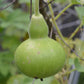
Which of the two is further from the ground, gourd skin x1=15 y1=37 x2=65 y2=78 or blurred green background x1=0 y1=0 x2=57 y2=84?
gourd skin x1=15 y1=37 x2=65 y2=78

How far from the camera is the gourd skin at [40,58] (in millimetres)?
658

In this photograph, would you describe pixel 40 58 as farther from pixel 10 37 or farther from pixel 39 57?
pixel 10 37

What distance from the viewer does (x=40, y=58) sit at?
0.65 meters

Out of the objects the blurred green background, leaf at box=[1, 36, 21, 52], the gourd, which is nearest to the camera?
the gourd

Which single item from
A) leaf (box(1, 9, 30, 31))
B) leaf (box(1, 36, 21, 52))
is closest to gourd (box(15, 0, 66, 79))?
leaf (box(1, 9, 30, 31))

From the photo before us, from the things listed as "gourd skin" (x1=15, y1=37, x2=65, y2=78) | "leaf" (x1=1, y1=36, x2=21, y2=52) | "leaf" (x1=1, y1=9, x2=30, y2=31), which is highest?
"gourd skin" (x1=15, y1=37, x2=65, y2=78)

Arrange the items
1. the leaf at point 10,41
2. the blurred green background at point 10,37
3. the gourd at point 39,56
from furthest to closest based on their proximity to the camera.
A: the leaf at point 10,41 → the blurred green background at point 10,37 → the gourd at point 39,56

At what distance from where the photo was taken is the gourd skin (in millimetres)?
658

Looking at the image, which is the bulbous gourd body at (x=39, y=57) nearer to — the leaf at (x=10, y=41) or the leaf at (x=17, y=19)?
the leaf at (x=17, y=19)

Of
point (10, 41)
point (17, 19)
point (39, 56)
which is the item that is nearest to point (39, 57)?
point (39, 56)

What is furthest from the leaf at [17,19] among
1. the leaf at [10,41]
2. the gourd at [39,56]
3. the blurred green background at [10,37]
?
the gourd at [39,56]

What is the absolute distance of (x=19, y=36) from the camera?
228cm

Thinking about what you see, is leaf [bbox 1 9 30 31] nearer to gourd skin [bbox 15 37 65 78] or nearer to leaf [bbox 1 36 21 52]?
leaf [bbox 1 36 21 52]

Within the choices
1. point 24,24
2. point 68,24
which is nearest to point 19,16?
point 24,24
